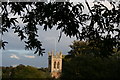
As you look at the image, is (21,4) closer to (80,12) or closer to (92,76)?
(80,12)

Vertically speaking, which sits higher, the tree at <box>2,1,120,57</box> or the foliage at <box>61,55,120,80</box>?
the tree at <box>2,1,120,57</box>

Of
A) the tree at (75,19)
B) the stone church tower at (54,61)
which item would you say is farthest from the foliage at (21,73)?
the tree at (75,19)

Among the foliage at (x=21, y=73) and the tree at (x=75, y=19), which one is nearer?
the tree at (x=75, y=19)

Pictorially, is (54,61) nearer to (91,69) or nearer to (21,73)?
(21,73)

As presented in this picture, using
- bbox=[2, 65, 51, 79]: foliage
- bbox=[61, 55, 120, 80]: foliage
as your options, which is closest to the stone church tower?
bbox=[2, 65, 51, 79]: foliage

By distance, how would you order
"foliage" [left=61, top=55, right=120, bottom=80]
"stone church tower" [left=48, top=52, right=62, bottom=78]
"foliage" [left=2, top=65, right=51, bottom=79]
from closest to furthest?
"foliage" [left=61, top=55, right=120, bottom=80], "foliage" [left=2, top=65, right=51, bottom=79], "stone church tower" [left=48, top=52, right=62, bottom=78]

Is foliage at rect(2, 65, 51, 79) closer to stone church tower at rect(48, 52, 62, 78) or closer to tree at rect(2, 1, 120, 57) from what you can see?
stone church tower at rect(48, 52, 62, 78)

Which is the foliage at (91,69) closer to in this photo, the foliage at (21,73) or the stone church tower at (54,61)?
the foliage at (21,73)

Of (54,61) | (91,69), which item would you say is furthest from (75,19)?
(54,61)

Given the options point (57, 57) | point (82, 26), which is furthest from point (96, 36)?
point (57, 57)

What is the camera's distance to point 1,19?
5.24 meters

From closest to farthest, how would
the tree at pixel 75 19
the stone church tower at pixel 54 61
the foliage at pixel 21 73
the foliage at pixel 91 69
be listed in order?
the tree at pixel 75 19 < the foliage at pixel 91 69 < the foliage at pixel 21 73 < the stone church tower at pixel 54 61

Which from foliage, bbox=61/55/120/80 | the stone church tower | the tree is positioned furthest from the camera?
the stone church tower

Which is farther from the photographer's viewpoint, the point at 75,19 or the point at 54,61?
the point at 54,61
